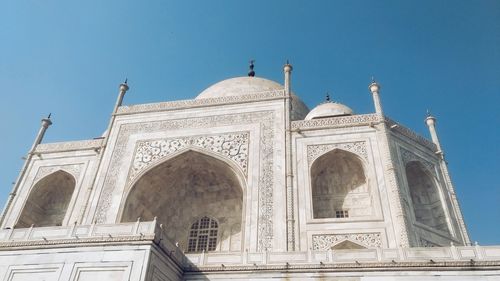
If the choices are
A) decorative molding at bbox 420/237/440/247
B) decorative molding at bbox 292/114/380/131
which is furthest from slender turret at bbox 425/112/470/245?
decorative molding at bbox 292/114/380/131

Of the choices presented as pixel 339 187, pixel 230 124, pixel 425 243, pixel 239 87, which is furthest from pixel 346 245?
pixel 239 87

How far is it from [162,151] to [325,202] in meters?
6.88

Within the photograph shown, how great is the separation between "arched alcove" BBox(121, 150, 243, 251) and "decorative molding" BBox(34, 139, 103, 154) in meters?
3.45

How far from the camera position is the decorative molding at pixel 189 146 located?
15836 millimetres

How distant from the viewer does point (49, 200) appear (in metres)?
18.3

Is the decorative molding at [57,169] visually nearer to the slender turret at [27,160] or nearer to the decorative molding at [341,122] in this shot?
the slender turret at [27,160]

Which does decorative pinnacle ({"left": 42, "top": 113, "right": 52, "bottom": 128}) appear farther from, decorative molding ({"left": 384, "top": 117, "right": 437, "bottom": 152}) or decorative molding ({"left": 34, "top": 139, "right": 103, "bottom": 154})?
decorative molding ({"left": 384, "top": 117, "right": 437, "bottom": 152})

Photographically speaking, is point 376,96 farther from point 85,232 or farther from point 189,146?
point 85,232

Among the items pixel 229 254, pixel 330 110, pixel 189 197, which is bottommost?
pixel 229 254

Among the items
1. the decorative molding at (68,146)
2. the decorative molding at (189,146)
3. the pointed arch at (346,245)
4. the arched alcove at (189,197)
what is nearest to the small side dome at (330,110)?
the decorative molding at (189,146)

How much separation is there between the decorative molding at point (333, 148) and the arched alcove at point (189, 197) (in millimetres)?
2990

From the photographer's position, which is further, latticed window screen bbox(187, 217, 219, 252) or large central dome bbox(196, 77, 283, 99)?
large central dome bbox(196, 77, 283, 99)

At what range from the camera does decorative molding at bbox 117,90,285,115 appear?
56.8 feet

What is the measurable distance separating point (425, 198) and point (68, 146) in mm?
15497
